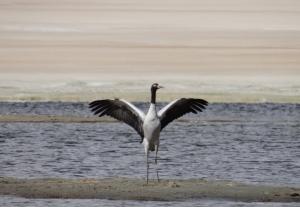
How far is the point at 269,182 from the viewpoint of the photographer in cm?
2081

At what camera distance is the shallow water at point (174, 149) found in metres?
22.4

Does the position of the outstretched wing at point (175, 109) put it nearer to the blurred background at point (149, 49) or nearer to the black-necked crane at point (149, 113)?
the black-necked crane at point (149, 113)

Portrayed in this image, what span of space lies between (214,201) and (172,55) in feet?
172

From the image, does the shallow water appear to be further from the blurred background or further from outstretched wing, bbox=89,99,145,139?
the blurred background

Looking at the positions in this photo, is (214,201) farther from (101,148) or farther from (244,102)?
(244,102)

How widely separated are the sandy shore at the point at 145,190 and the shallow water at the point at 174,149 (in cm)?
58

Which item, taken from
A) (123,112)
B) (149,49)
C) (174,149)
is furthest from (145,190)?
(149,49)

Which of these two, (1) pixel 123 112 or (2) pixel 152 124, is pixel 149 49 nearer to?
(1) pixel 123 112

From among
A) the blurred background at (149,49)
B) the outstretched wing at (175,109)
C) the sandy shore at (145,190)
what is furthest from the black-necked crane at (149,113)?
the blurred background at (149,49)

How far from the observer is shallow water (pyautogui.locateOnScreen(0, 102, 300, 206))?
880 inches

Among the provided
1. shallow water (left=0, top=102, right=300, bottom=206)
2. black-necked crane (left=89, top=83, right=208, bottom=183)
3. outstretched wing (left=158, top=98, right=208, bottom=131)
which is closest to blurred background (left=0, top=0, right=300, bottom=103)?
shallow water (left=0, top=102, right=300, bottom=206)

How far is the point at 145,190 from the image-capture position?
1889 cm

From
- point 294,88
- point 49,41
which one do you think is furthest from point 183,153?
point 49,41

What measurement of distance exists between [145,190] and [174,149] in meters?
9.19
